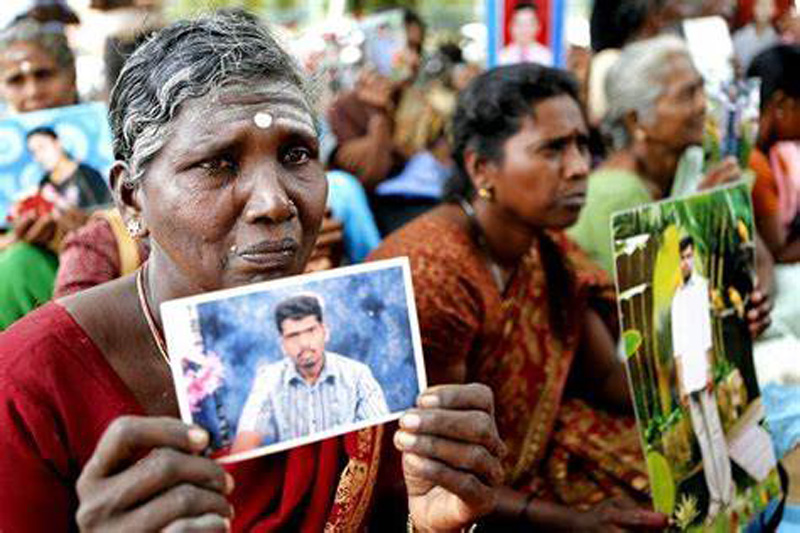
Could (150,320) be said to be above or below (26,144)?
below

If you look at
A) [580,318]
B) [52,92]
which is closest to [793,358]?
[580,318]

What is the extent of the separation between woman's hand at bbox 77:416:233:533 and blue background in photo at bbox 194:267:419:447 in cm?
6

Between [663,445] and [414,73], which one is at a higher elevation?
[414,73]

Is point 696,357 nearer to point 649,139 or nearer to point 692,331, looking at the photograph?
point 692,331

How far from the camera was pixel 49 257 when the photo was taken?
2537 millimetres

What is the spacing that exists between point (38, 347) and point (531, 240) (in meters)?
1.63

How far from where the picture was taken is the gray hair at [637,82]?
364 centimetres

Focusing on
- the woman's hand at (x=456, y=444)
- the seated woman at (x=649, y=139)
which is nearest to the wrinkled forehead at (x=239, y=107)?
the woman's hand at (x=456, y=444)

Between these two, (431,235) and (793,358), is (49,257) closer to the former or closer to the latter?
(431,235)

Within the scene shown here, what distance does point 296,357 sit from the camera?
3.85 ft

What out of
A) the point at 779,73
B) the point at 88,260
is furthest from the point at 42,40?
the point at 779,73

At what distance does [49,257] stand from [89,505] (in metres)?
1.63

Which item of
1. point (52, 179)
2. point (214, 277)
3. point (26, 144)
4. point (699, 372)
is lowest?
point (699, 372)

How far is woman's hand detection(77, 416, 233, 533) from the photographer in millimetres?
1024
